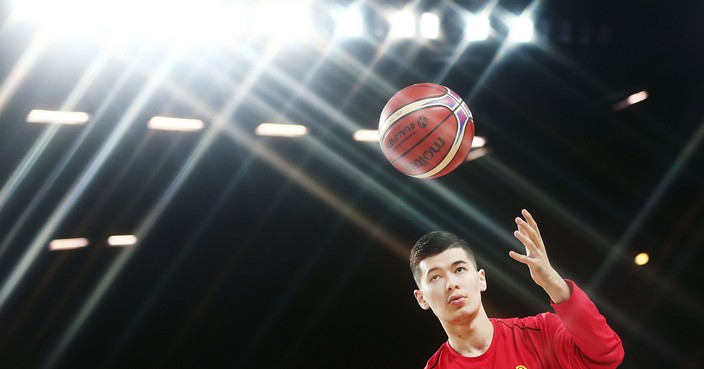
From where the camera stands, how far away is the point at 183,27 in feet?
13.9

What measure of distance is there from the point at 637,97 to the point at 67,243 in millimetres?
4670

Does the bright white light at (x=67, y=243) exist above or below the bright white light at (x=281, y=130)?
below

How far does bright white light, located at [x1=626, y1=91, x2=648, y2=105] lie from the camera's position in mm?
5582

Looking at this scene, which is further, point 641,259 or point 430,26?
point 641,259

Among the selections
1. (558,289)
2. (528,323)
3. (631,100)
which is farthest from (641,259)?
(558,289)

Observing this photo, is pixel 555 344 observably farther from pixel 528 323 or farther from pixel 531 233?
pixel 531 233

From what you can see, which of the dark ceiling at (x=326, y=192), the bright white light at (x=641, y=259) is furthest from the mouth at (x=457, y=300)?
the bright white light at (x=641, y=259)

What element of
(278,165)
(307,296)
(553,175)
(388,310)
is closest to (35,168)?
(278,165)

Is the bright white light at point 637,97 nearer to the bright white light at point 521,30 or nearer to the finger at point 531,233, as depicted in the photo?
the bright white light at point 521,30

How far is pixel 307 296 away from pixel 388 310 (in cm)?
76

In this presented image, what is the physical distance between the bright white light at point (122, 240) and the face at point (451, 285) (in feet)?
10.7

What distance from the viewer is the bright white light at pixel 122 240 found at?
205 inches

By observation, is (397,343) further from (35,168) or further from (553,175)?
(35,168)

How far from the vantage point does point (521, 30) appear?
16.7 feet
